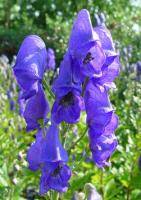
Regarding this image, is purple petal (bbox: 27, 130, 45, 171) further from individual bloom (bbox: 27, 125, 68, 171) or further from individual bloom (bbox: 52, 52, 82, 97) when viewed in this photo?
individual bloom (bbox: 52, 52, 82, 97)

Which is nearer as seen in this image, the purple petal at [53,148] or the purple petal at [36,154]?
the purple petal at [53,148]

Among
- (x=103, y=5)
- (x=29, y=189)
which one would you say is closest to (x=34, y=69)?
(x=29, y=189)

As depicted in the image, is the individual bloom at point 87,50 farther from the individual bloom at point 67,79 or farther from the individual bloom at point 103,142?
the individual bloom at point 103,142

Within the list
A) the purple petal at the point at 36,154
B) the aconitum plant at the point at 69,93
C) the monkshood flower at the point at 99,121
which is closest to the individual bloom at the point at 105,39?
the aconitum plant at the point at 69,93

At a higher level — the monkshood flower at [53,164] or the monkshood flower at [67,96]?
the monkshood flower at [67,96]

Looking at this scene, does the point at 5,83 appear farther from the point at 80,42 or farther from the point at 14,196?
the point at 80,42

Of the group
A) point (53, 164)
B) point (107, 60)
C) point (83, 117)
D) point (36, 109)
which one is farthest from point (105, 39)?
point (83, 117)
